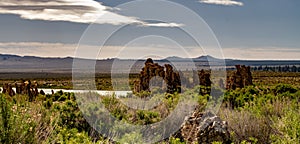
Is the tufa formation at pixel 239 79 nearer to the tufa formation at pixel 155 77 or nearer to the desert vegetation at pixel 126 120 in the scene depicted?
the tufa formation at pixel 155 77

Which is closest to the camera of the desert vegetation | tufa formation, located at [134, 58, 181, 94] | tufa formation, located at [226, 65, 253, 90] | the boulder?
the desert vegetation

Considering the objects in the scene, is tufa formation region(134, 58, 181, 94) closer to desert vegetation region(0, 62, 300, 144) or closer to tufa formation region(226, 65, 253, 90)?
tufa formation region(226, 65, 253, 90)

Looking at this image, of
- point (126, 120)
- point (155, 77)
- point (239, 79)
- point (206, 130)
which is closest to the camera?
point (206, 130)

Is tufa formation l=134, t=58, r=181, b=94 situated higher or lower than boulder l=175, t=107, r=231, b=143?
higher

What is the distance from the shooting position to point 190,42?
38.0 ft

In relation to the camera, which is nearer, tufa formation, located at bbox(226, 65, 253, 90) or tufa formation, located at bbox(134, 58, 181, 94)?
tufa formation, located at bbox(134, 58, 181, 94)

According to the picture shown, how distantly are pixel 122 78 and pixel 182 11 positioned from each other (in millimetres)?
2564

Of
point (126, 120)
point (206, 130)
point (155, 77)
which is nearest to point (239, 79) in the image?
point (155, 77)

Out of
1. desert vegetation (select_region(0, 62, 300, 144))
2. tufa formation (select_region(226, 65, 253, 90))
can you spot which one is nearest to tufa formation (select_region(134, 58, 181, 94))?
tufa formation (select_region(226, 65, 253, 90))

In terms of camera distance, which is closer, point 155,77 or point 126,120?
point 126,120

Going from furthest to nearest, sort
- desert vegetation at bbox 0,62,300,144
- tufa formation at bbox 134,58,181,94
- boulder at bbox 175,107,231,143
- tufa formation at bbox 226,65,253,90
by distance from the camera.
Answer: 1. tufa formation at bbox 226,65,253,90
2. tufa formation at bbox 134,58,181,94
3. boulder at bbox 175,107,231,143
4. desert vegetation at bbox 0,62,300,144

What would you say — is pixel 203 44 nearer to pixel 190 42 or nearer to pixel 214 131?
pixel 190 42

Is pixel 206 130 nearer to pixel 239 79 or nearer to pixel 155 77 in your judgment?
pixel 155 77

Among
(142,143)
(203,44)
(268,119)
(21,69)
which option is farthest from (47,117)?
(21,69)
